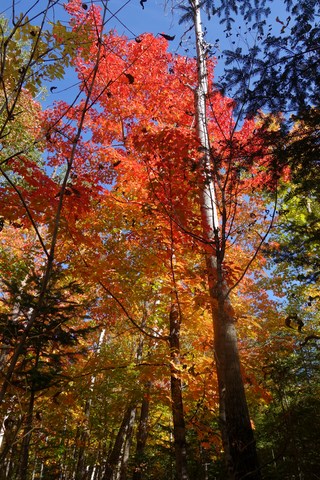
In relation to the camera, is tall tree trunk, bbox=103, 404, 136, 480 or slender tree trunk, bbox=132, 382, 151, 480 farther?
tall tree trunk, bbox=103, 404, 136, 480

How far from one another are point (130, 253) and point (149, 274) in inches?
53.0

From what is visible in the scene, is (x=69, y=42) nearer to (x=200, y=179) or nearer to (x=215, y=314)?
(x=200, y=179)

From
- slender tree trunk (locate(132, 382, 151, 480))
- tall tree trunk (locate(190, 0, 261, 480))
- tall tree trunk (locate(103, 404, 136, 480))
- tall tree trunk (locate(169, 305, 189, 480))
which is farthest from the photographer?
tall tree trunk (locate(103, 404, 136, 480))

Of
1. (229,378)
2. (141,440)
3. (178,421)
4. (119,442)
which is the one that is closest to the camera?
(229,378)

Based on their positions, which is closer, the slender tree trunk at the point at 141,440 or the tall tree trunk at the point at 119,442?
the slender tree trunk at the point at 141,440

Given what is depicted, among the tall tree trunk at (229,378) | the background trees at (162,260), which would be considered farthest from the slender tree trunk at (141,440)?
the tall tree trunk at (229,378)

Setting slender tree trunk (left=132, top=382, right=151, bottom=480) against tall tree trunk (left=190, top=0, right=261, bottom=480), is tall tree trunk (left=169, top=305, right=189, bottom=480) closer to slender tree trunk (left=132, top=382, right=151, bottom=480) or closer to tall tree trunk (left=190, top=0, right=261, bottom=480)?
tall tree trunk (left=190, top=0, right=261, bottom=480)

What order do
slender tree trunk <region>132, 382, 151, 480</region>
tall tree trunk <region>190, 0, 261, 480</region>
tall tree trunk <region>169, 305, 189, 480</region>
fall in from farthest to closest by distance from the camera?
slender tree trunk <region>132, 382, 151, 480</region>
tall tree trunk <region>169, 305, 189, 480</region>
tall tree trunk <region>190, 0, 261, 480</region>

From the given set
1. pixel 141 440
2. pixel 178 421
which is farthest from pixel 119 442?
pixel 178 421

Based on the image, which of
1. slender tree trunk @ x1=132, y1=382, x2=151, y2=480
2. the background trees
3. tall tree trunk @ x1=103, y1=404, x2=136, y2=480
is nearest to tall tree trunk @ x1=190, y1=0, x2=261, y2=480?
the background trees

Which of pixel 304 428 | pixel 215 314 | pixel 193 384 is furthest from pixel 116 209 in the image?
pixel 304 428

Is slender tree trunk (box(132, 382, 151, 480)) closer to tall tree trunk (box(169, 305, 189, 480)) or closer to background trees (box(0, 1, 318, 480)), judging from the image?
background trees (box(0, 1, 318, 480))

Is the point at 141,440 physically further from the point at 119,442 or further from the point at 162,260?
the point at 162,260

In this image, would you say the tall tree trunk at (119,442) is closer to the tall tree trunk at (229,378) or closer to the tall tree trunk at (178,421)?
the tall tree trunk at (178,421)
